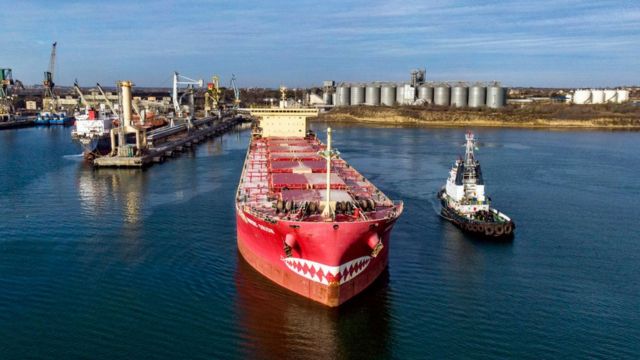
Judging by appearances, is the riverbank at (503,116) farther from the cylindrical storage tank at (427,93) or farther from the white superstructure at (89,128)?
the white superstructure at (89,128)

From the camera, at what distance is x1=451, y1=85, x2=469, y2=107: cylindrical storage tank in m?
139

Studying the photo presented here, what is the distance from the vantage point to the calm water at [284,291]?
16.3 m

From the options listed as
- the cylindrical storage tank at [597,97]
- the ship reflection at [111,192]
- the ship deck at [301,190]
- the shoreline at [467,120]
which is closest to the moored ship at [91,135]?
the ship reflection at [111,192]

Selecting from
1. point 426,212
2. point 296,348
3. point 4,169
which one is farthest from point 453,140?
point 296,348

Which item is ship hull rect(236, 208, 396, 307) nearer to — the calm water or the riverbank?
the calm water

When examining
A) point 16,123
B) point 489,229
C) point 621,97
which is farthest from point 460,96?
point 489,229

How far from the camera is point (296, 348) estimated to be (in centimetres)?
1587

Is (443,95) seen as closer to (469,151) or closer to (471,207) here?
(469,151)

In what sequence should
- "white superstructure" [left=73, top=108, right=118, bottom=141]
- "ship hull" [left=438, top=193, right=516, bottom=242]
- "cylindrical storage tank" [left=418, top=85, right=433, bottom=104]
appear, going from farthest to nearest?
1. "cylindrical storage tank" [left=418, top=85, right=433, bottom=104]
2. "white superstructure" [left=73, top=108, right=118, bottom=141]
3. "ship hull" [left=438, top=193, right=516, bottom=242]

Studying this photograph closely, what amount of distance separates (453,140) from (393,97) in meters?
69.2

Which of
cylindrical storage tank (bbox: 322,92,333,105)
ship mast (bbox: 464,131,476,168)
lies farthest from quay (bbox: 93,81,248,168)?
cylindrical storage tank (bbox: 322,92,333,105)

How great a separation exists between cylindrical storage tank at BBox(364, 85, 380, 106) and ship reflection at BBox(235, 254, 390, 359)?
131326 millimetres

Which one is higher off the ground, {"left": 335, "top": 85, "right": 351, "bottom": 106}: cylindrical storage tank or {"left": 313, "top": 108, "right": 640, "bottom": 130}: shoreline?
{"left": 335, "top": 85, "right": 351, "bottom": 106}: cylindrical storage tank

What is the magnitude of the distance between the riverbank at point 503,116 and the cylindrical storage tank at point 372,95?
15.3 metres
